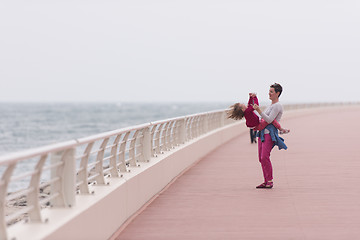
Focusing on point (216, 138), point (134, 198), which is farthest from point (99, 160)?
point (216, 138)

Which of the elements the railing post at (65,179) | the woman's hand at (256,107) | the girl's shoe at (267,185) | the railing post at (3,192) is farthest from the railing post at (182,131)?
the railing post at (3,192)

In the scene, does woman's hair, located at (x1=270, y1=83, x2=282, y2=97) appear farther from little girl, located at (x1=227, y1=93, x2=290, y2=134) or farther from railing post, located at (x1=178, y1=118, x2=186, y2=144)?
railing post, located at (x1=178, y1=118, x2=186, y2=144)

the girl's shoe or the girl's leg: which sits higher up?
the girl's leg

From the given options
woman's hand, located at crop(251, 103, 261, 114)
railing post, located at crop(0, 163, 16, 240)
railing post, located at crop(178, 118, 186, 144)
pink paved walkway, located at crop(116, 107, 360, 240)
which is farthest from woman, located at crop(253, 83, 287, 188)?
railing post, located at crop(0, 163, 16, 240)

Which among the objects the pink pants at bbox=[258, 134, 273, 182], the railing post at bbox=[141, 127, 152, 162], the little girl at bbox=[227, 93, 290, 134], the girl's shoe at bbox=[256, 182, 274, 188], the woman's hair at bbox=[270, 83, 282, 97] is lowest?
the girl's shoe at bbox=[256, 182, 274, 188]

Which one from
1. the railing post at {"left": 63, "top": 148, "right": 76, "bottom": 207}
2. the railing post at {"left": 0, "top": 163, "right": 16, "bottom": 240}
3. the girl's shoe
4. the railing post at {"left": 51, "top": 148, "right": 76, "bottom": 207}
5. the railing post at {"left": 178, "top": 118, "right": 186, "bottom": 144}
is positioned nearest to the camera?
the railing post at {"left": 0, "top": 163, "right": 16, "bottom": 240}

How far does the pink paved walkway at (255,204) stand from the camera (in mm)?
9812

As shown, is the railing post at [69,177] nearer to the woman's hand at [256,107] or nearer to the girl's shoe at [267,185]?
the woman's hand at [256,107]

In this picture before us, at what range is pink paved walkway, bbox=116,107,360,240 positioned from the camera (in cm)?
981

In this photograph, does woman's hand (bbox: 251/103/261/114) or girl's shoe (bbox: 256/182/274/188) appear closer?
woman's hand (bbox: 251/103/261/114)

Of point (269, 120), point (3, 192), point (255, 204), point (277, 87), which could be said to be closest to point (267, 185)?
point (269, 120)

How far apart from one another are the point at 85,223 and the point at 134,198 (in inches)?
138

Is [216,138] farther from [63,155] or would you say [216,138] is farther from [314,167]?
[63,155]

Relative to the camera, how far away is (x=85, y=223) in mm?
8266
